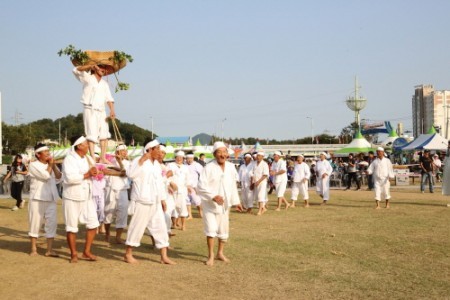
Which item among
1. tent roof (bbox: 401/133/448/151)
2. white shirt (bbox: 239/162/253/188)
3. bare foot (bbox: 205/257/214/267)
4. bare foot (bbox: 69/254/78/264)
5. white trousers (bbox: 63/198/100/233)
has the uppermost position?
tent roof (bbox: 401/133/448/151)

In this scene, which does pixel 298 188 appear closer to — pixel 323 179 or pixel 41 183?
pixel 323 179

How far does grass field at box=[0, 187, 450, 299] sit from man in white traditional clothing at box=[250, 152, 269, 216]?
9.77 ft

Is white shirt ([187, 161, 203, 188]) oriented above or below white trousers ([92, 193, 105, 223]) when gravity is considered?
above

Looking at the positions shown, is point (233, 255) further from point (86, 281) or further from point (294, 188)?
point (294, 188)

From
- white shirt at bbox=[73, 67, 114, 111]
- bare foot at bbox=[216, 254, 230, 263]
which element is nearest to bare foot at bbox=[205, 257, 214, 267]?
bare foot at bbox=[216, 254, 230, 263]

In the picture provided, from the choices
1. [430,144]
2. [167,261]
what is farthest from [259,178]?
[430,144]

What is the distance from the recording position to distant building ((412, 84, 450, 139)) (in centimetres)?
8812

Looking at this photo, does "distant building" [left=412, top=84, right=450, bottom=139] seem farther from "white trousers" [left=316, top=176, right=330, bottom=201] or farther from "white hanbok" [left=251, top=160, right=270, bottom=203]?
"white hanbok" [left=251, top=160, right=270, bottom=203]

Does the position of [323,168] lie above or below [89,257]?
above

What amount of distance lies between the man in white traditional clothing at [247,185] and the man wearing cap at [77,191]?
Result: 8.16 m

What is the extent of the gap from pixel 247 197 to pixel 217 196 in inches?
328

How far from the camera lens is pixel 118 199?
Answer: 32.8ft

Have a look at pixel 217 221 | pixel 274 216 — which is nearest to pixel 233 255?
pixel 217 221

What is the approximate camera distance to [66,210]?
7.96m
